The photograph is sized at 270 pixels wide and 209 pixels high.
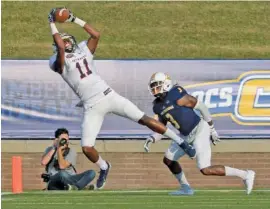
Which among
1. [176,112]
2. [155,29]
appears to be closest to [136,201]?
[176,112]

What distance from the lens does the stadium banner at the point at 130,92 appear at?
2255 centimetres

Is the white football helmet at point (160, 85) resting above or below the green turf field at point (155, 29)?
below

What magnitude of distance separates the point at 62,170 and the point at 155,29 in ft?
35.3

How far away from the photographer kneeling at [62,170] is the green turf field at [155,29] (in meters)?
8.34

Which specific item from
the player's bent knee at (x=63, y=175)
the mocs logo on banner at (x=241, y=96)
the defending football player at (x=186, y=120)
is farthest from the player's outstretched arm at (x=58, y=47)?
the mocs logo on banner at (x=241, y=96)

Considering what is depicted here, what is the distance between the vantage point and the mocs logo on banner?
74.1ft

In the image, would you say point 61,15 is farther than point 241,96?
No

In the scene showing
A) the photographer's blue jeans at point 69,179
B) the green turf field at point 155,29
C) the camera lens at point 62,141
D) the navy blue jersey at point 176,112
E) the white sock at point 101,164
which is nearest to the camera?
the navy blue jersey at point 176,112

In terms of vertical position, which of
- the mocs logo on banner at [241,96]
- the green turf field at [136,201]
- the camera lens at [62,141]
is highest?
the mocs logo on banner at [241,96]

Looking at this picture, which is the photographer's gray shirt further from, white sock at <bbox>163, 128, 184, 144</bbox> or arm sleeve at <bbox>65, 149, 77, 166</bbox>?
white sock at <bbox>163, 128, 184, 144</bbox>

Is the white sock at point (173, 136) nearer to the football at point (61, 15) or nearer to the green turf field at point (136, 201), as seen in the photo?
the green turf field at point (136, 201)

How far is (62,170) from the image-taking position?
18.6 metres

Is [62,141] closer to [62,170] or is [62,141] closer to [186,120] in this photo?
[62,170]

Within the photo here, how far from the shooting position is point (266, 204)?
14.4 metres
